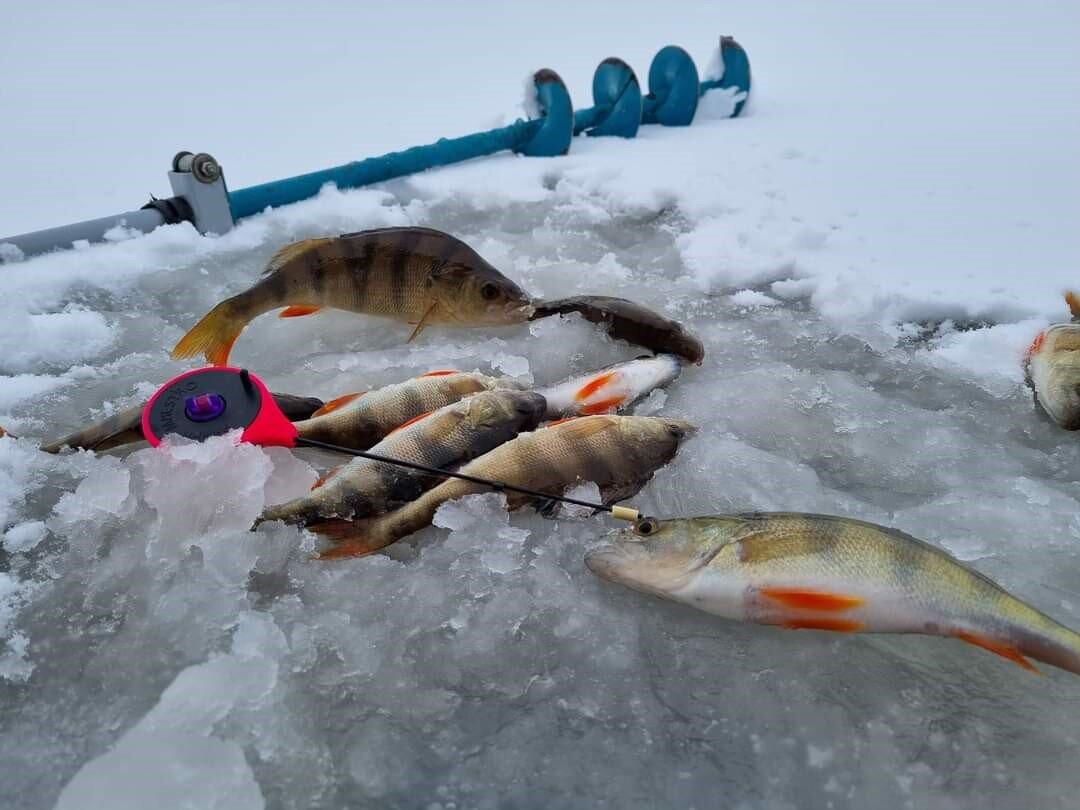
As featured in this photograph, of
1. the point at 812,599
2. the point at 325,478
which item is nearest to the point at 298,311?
the point at 325,478

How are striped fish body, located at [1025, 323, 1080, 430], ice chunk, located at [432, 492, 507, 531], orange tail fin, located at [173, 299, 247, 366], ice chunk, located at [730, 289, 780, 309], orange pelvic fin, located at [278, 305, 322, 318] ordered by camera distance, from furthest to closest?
ice chunk, located at [730, 289, 780, 309]
orange pelvic fin, located at [278, 305, 322, 318]
orange tail fin, located at [173, 299, 247, 366]
striped fish body, located at [1025, 323, 1080, 430]
ice chunk, located at [432, 492, 507, 531]

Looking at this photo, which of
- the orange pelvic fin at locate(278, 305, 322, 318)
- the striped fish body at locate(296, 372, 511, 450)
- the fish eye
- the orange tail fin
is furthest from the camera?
the orange pelvic fin at locate(278, 305, 322, 318)

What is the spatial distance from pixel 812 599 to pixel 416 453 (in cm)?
112

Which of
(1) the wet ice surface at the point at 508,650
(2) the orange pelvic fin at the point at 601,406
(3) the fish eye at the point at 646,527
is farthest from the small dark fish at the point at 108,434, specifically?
(3) the fish eye at the point at 646,527

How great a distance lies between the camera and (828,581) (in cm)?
164

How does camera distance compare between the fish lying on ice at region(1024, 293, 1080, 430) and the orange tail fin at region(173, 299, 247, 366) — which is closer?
the fish lying on ice at region(1024, 293, 1080, 430)

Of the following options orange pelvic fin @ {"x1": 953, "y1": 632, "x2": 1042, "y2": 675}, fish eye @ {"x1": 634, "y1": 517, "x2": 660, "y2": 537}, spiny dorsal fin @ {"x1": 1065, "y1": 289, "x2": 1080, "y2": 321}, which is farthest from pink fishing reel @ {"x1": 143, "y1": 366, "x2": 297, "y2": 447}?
spiny dorsal fin @ {"x1": 1065, "y1": 289, "x2": 1080, "y2": 321}

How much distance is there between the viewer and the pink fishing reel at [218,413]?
2080 mm

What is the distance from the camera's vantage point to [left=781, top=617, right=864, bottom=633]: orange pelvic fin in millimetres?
1627

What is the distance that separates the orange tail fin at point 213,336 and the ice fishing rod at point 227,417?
46 centimetres

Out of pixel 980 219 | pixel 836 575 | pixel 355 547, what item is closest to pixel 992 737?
pixel 836 575

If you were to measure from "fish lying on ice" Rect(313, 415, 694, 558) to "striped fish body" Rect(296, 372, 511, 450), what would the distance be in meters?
0.35

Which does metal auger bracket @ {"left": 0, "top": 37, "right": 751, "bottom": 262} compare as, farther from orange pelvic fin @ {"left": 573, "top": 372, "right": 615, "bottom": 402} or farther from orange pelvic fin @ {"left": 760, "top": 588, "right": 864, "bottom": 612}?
orange pelvic fin @ {"left": 760, "top": 588, "right": 864, "bottom": 612}

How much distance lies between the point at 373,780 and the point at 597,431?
1.09 metres
